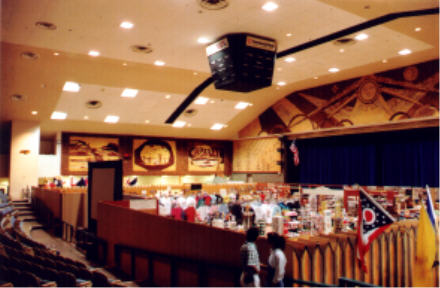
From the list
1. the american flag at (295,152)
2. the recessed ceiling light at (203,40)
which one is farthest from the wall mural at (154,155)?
the recessed ceiling light at (203,40)

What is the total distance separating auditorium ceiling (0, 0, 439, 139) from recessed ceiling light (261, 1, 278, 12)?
14 cm

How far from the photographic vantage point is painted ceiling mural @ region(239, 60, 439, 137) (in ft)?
44.1

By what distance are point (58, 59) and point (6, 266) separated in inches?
347

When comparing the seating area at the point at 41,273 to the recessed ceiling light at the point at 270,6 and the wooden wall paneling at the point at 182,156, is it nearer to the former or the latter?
the recessed ceiling light at the point at 270,6

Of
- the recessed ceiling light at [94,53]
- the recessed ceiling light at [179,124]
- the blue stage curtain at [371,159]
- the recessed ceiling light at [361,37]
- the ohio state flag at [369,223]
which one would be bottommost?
the ohio state flag at [369,223]

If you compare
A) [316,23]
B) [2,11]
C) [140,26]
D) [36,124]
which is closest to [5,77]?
[36,124]

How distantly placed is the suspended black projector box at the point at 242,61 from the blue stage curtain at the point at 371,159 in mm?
9083

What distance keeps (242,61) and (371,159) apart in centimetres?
1085

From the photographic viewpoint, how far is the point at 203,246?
5211 millimetres

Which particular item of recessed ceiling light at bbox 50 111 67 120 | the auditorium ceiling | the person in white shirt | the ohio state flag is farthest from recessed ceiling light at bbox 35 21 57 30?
recessed ceiling light at bbox 50 111 67 120

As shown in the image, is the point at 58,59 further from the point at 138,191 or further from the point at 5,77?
the point at 138,191

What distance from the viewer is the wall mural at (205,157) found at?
2184cm

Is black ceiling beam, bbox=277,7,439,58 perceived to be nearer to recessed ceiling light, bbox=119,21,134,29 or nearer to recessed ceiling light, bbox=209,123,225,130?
recessed ceiling light, bbox=119,21,134,29

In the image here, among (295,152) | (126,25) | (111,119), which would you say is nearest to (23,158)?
(111,119)
